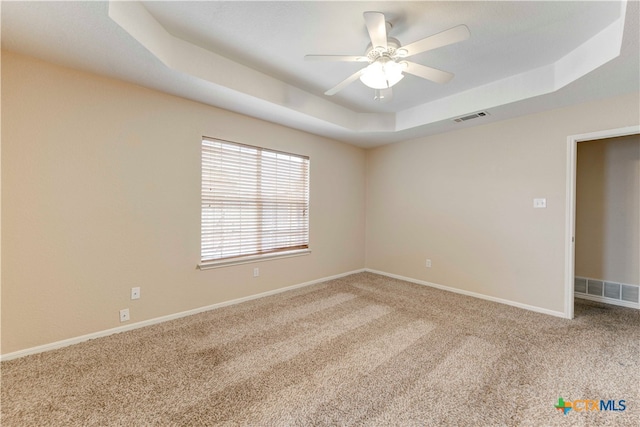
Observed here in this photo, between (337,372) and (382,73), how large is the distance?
2.34 meters

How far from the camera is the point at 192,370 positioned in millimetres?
2014

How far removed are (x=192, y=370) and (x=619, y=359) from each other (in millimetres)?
3376

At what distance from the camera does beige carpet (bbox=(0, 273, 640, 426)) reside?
159 cm

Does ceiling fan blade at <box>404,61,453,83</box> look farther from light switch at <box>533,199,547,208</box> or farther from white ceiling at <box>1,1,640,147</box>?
light switch at <box>533,199,547,208</box>

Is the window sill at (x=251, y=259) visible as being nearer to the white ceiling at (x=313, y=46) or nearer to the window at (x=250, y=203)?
the window at (x=250, y=203)

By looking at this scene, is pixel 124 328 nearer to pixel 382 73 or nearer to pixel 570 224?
pixel 382 73

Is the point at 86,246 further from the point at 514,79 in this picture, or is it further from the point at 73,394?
the point at 514,79

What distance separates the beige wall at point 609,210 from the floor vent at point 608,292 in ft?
0.23

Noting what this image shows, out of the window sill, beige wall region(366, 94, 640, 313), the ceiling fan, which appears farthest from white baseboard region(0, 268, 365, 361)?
the ceiling fan

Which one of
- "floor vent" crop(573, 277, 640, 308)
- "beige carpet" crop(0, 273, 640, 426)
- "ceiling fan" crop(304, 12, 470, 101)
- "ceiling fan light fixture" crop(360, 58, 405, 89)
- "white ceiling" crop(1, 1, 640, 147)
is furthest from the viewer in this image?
"floor vent" crop(573, 277, 640, 308)

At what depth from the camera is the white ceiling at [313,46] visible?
6.27 ft

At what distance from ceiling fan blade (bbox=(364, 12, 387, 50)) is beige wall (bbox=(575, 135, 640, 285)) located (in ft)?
12.4

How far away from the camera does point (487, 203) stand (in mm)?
3742

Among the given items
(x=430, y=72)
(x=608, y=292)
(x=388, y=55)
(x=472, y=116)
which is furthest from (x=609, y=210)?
(x=388, y=55)
